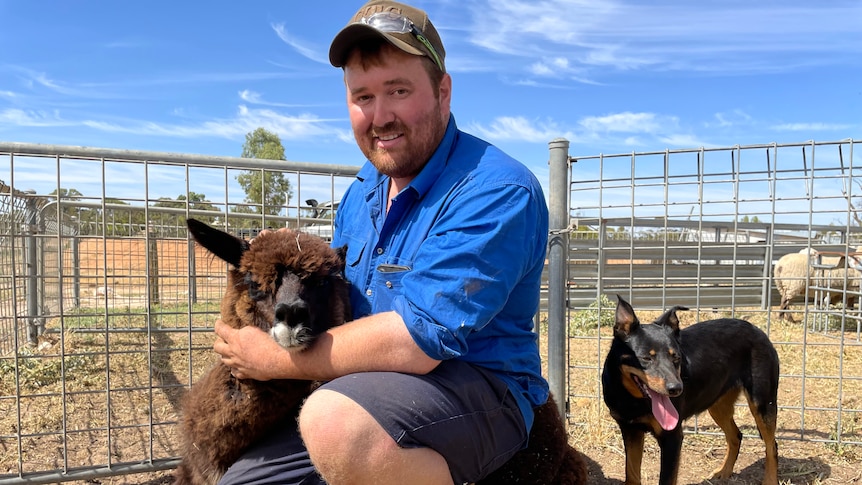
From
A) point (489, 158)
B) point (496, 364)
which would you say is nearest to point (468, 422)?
point (496, 364)

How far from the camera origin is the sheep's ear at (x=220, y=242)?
240 cm

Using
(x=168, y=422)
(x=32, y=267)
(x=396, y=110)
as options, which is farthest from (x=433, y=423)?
(x=32, y=267)

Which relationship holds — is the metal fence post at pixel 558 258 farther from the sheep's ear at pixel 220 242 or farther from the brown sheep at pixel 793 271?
the brown sheep at pixel 793 271

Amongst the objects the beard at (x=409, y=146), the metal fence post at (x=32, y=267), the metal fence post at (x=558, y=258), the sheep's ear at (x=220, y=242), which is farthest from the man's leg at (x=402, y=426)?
the metal fence post at (x=32, y=267)

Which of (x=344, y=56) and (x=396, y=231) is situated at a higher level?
(x=344, y=56)

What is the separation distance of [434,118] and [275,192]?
11.4 feet

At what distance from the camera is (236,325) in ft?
8.41

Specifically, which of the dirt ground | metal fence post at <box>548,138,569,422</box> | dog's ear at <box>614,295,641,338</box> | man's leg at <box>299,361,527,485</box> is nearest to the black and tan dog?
dog's ear at <box>614,295,641,338</box>

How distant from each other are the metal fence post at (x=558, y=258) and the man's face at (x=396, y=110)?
2.44 m

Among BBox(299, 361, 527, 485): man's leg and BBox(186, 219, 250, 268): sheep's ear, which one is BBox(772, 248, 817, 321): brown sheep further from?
BBox(186, 219, 250, 268): sheep's ear

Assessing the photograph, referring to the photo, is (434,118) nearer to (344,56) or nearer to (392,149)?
(392,149)

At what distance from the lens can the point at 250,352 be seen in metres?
2.33

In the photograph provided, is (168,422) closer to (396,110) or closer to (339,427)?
(339,427)

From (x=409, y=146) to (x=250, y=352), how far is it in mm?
1208
